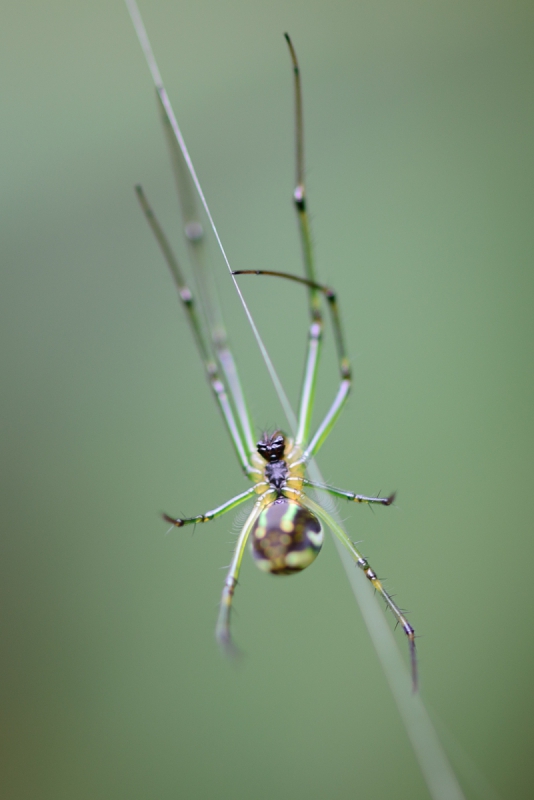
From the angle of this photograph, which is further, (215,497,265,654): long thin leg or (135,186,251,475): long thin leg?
(135,186,251,475): long thin leg

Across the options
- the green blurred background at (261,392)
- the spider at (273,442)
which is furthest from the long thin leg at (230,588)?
the green blurred background at (261,392)

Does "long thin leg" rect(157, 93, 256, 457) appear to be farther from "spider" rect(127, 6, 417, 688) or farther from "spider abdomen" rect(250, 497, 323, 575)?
"spider abdomen" rect(250, 497, 323, 575)

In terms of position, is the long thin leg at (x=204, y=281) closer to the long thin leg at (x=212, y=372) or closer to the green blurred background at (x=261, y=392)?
the long thin leg at (x=212, y=372)

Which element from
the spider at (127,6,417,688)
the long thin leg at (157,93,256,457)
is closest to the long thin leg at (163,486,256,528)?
the spider at (127,6,417,688)

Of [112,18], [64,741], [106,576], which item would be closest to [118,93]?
[112,18]

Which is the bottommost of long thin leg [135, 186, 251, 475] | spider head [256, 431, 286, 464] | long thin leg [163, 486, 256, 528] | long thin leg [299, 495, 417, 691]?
long thin leg [299, 495, 417, 691]

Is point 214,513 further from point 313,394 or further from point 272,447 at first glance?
point 313,394

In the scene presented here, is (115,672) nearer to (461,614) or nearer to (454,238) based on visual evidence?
(461,614)

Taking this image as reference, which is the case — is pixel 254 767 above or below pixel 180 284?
below

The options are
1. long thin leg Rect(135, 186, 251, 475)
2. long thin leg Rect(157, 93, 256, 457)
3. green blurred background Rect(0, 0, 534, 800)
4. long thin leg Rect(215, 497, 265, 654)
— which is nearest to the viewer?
long thin leg Rect(157, 93, 256, 457)
